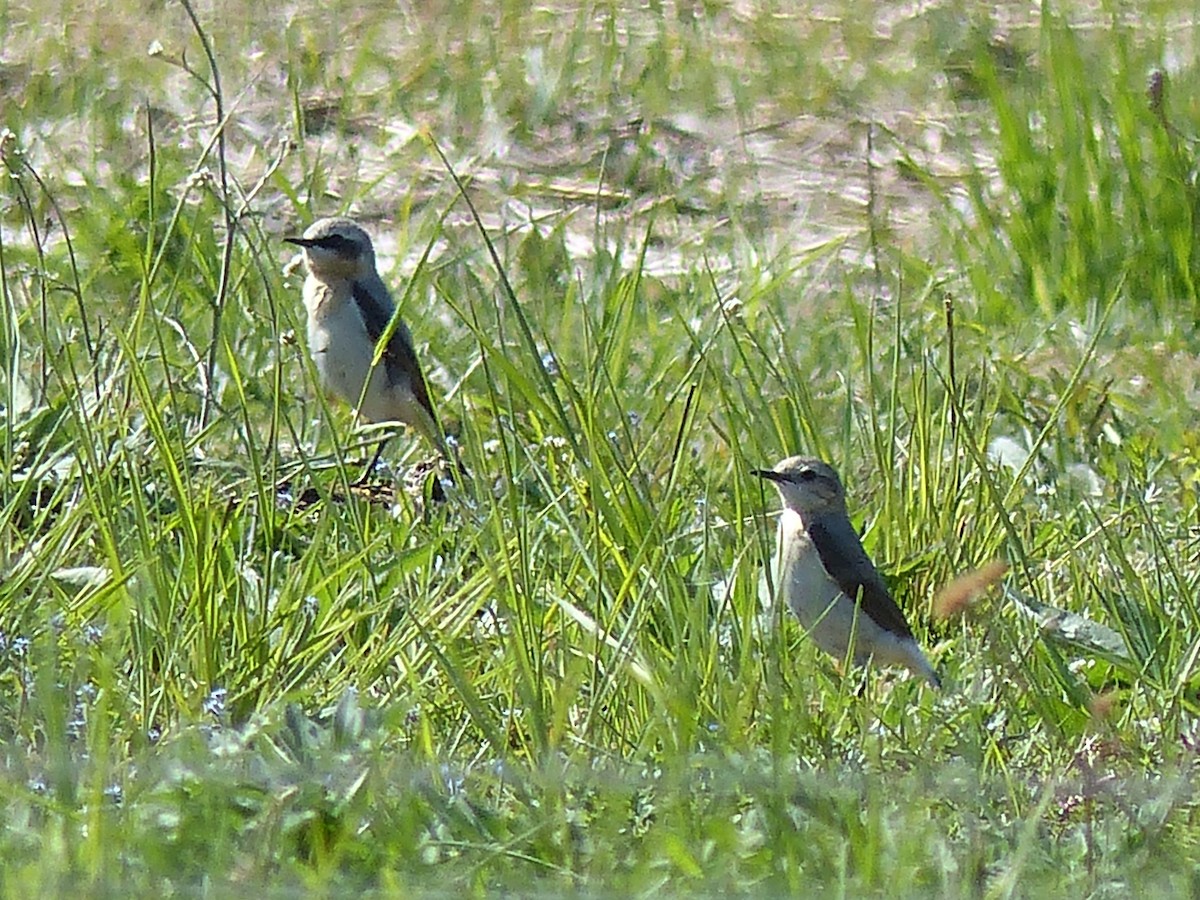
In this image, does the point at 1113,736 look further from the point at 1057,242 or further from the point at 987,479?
the point at 1057,242

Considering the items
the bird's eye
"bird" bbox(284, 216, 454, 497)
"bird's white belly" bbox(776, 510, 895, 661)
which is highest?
the bird's eye

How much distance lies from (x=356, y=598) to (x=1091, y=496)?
6.21 feet

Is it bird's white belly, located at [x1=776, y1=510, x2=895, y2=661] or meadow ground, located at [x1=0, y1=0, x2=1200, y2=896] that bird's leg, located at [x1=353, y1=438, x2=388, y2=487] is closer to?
meadow ground, located at [x1=0, y1=0, x2=1200, y2=896]

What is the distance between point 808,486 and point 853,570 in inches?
8.4

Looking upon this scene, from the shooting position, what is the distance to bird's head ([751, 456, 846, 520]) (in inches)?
193

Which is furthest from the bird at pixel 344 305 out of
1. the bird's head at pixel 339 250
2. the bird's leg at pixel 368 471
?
the bird's leg at pixel 368 471

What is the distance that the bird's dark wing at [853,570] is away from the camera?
463cm

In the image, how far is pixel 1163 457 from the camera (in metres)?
5.74

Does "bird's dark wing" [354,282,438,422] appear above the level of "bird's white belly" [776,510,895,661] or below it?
above

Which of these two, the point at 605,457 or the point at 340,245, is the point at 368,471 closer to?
the point at 340,245

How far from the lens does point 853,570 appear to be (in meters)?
4.86

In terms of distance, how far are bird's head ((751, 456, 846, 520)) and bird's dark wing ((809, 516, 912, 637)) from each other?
2.1 inches

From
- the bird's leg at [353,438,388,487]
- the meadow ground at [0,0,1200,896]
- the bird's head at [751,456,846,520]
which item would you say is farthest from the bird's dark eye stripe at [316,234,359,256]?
the bird's head at [751,456,846,520]

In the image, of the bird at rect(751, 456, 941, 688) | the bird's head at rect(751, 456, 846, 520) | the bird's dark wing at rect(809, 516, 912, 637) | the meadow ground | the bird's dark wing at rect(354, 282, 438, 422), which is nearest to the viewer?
the meadow ground
